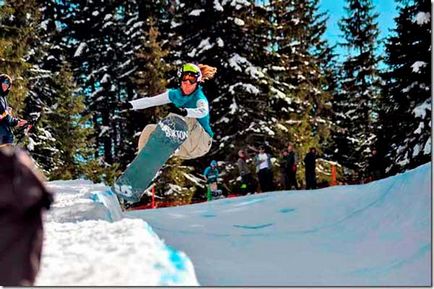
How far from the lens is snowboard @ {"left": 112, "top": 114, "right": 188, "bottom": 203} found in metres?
4.77

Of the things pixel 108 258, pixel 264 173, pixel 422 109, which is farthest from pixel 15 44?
pixel 108 258

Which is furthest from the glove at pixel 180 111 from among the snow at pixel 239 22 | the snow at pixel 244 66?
the snow at pixel 239 22

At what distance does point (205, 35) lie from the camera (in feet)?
47.4

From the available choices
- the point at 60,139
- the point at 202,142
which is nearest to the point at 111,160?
the point at 60,139

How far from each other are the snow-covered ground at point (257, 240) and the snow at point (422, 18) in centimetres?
621

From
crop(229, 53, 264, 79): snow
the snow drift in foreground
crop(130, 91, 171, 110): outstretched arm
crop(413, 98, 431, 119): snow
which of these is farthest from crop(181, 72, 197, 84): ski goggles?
crop(229, 53, 264, 79): snow

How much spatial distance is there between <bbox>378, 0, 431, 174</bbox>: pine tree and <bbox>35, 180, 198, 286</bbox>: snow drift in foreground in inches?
331

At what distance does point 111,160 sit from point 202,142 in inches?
508

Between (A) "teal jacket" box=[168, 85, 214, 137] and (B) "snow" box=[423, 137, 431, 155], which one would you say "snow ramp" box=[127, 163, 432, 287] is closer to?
(A) "teal jacket" box=[168, 85, 214, 137]

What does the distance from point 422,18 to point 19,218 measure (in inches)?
407

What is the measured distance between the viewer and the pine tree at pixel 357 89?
18156 mm

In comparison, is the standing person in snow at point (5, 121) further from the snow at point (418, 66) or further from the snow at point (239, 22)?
the snow at point (239, 22)

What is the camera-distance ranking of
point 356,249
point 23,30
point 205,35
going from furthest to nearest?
point 205,35 < point 23,30 < point 356,249

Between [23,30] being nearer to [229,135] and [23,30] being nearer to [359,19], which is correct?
[229,135]
